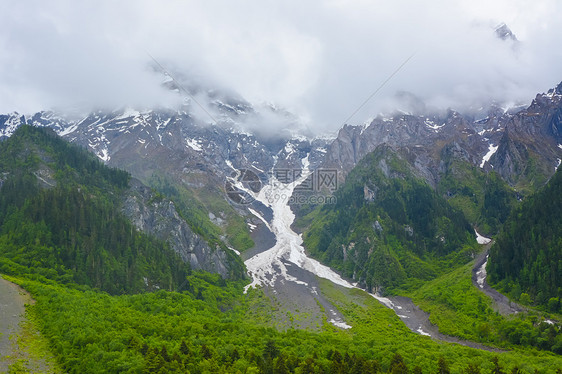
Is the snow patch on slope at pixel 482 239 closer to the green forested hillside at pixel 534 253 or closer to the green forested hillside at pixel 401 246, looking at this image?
the green forested hillside at pixel 401 246

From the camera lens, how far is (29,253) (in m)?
99.8

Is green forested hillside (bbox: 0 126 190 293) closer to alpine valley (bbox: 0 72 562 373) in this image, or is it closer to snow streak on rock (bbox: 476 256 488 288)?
alpine valley (bbox: 0 72 562 373)

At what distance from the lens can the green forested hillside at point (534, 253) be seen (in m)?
112

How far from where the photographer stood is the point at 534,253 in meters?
126

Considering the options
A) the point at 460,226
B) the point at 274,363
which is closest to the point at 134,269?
the point at 274,363

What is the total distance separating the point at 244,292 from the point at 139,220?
164ft

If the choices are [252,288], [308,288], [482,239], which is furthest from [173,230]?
[482,239]

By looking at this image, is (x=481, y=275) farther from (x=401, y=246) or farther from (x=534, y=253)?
(x=401, y=246)

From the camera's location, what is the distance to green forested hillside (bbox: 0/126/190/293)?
332 feet

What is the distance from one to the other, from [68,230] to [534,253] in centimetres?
14446

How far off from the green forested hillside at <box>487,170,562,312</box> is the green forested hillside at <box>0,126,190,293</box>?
10654 cm

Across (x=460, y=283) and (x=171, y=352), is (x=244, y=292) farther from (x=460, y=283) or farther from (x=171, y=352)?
(x=171, y=352)

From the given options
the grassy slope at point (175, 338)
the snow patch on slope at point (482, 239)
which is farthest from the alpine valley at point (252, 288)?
the snow patch on slope at point (482, 239)

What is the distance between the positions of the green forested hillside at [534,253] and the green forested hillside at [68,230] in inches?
4195
